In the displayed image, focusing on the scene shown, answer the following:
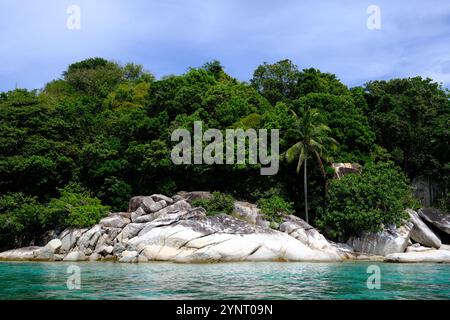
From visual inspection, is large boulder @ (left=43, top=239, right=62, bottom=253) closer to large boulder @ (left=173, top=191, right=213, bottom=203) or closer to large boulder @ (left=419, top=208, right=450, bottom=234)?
large boulder @ (left=173, top=191, right=213, bottom=203)

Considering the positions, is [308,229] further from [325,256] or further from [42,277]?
[42,277]

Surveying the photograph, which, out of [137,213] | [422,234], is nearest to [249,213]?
[137,213]

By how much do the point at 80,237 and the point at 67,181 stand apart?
325 inches

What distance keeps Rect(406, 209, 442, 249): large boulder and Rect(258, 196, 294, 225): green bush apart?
814 cm

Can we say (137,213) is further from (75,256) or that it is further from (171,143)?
(171,143)

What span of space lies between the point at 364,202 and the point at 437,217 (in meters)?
6.18

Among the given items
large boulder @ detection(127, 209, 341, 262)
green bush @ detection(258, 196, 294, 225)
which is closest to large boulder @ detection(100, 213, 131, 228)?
large boulder @ detection(127, 209, 341, 262)

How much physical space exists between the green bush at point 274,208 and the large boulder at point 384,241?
4605 millimetres

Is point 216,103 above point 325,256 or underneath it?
above

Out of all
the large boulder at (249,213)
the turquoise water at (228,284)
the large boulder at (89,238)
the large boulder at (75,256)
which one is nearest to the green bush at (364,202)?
the large boulder at (249,213)

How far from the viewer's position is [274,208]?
28906mm
